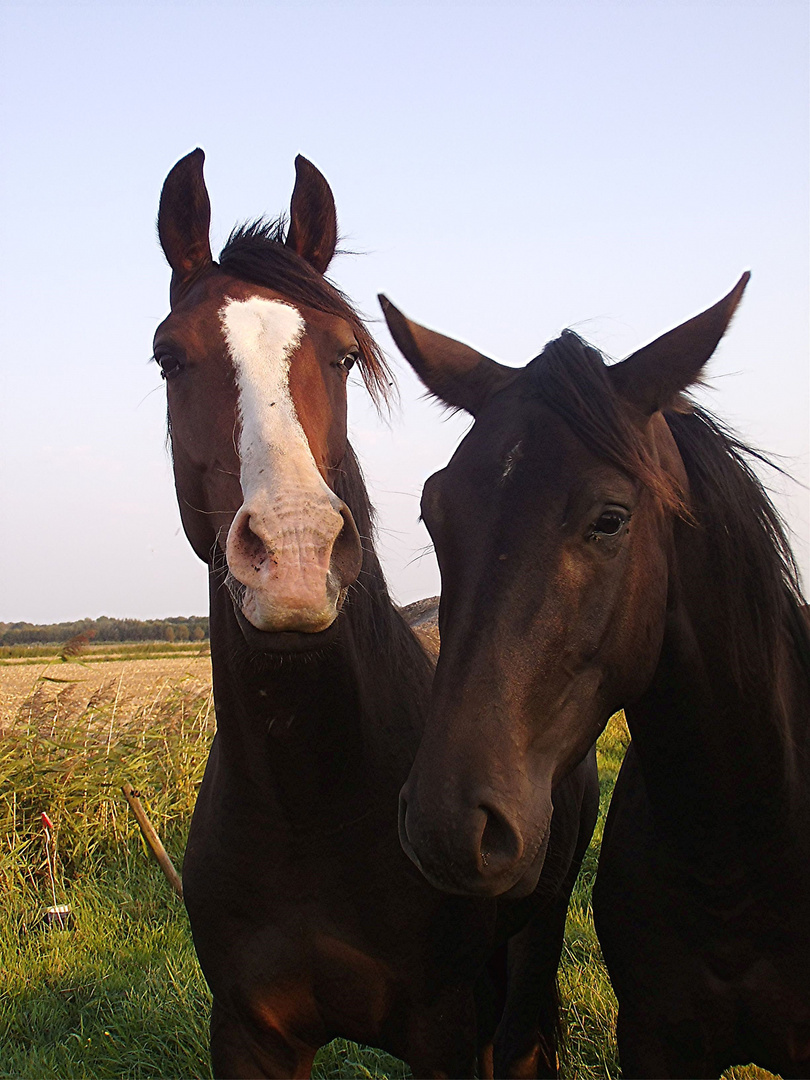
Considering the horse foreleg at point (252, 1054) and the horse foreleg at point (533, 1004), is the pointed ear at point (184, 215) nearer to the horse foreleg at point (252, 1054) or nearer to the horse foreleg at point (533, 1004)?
the horse foreleg at point (252, 1054)

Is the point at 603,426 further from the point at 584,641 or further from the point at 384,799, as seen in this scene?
the point at 384,799

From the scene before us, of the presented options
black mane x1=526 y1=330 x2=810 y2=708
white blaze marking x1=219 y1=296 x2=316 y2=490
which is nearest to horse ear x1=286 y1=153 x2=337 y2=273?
white blaze marking x1=219 y1=296 x2=316 y2=490

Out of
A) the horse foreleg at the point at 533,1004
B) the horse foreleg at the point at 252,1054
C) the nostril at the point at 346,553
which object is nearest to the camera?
the nostril at the point at 346,553

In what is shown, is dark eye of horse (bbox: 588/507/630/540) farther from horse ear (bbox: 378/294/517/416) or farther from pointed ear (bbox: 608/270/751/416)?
horse ear (bbox: 378/294/517/416)

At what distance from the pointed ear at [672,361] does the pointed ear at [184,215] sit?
5.22 feet

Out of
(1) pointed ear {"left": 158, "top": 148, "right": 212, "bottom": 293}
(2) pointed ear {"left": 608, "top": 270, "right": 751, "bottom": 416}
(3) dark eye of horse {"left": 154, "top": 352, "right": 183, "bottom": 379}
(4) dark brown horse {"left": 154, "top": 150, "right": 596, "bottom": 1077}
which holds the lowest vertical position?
(4) dark brown horse {"left": 154, "top": 150, "right": 596, "bottom": 1077}

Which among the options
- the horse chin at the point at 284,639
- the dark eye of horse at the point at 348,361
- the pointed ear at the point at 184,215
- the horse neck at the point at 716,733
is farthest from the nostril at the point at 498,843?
the pointed ear at the point at 184,215

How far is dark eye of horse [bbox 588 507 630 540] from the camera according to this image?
2020 millimetres

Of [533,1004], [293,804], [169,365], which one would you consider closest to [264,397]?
[169,365]

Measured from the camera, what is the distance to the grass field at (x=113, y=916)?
383 centimetres

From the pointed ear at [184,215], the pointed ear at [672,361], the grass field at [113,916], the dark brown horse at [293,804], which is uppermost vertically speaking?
the pointed ear at [184,215]

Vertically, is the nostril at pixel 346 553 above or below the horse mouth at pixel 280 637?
above

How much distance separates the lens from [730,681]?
7.68ft

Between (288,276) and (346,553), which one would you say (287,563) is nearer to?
(346,553)
